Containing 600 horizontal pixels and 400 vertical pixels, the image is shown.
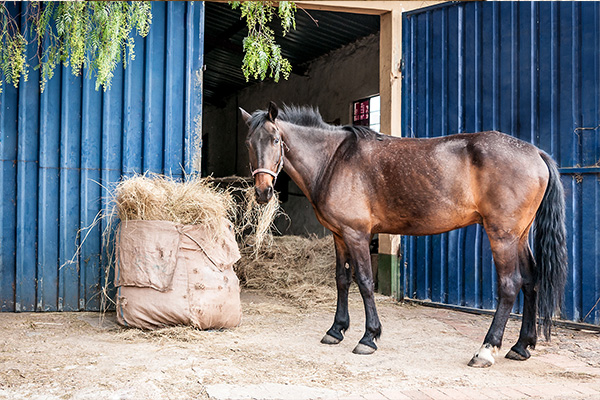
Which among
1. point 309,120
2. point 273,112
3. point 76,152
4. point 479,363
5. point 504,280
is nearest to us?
point 479,363

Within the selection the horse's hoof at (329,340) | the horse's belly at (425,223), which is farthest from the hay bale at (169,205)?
the horse's belly at (425,223)

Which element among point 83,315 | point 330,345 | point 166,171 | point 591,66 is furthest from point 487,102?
point 83,315

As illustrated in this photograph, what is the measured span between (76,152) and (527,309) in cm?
422

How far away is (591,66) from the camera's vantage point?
4598 mm

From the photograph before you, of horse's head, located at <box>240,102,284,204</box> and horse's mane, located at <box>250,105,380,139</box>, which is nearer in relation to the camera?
horse's head, located at <box>240,102,284,204</box>

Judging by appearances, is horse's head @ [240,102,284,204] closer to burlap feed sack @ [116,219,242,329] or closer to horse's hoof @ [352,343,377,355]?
burlap feed sack @ [116,219,242,329]

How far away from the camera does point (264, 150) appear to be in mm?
3938

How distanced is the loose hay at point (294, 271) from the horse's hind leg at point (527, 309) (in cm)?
237

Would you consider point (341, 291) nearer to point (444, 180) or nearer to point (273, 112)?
point (444, 180)

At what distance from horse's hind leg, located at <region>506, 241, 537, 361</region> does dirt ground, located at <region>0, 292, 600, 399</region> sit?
0.10 metres

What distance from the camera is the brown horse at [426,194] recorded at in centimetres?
365

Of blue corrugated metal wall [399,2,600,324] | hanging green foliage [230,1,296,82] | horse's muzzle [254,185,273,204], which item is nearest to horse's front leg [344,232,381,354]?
horse's muzzle [254,185,273,204]

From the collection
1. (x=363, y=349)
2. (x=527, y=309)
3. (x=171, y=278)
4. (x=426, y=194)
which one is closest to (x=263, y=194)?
(x=171, y=278)

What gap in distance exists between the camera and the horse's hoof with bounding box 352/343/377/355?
3.75m
